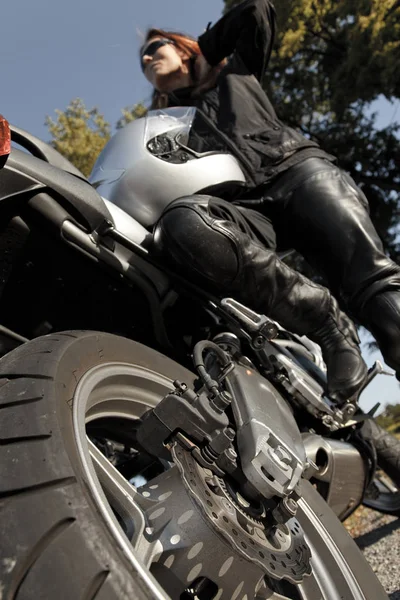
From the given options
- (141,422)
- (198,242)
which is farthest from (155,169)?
(141,422)

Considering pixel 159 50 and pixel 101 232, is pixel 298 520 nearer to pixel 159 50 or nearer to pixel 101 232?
pixel 101 232

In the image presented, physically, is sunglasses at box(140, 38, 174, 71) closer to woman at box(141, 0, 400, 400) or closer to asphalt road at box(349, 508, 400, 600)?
woman at box(141, 0, 400, 400)

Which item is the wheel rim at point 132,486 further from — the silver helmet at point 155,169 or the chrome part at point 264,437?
the silver helmet at point 155,169

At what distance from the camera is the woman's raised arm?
2.32 metres

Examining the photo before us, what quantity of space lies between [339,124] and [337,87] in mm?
943

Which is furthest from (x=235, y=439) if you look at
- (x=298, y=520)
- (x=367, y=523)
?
(x=367, y=523)

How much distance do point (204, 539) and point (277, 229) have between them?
135cm

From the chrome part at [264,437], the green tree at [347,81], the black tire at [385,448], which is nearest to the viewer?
the chrome part at [264,437]

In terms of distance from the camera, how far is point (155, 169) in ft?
5.81

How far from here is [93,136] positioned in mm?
13266

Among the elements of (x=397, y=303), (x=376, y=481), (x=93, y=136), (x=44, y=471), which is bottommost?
(x=93, y=136)

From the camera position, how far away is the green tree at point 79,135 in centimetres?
1266

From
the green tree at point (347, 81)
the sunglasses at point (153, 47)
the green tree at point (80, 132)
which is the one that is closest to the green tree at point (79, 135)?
the green tree at point (80, 132)

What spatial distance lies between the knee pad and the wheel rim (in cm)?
35
